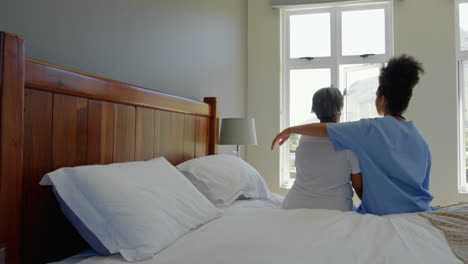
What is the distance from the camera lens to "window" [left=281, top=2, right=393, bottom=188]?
3.77 metres

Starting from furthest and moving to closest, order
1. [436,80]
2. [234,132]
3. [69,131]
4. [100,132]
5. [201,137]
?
[436,80]
[234,132]
[201,137]
[100,132]
[69,131]

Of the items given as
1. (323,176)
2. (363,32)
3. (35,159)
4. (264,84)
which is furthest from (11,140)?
(363,32)

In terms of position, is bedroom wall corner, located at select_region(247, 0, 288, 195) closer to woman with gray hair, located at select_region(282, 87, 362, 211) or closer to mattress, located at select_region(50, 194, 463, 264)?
woman with gray hair, located at select_region(282, 87, 362, 211)

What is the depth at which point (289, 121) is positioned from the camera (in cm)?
398

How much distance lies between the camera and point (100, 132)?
130 centimetres

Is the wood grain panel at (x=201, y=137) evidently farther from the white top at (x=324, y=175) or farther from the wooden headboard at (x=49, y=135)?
the white top at (x=324, y=175)

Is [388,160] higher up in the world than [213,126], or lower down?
lower down

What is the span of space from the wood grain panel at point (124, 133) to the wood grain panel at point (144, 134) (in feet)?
0.11

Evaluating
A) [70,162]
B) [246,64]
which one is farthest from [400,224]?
[246,64]

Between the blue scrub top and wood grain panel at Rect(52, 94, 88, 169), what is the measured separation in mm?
1014

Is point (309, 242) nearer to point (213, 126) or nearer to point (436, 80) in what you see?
point (213, 126)

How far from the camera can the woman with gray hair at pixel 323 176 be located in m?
1.51

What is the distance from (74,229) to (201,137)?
1224 millimetres

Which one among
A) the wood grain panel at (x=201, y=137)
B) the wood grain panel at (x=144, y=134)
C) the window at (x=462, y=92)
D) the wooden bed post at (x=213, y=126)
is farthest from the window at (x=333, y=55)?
the wood grain panel at (x=144, y=134)
